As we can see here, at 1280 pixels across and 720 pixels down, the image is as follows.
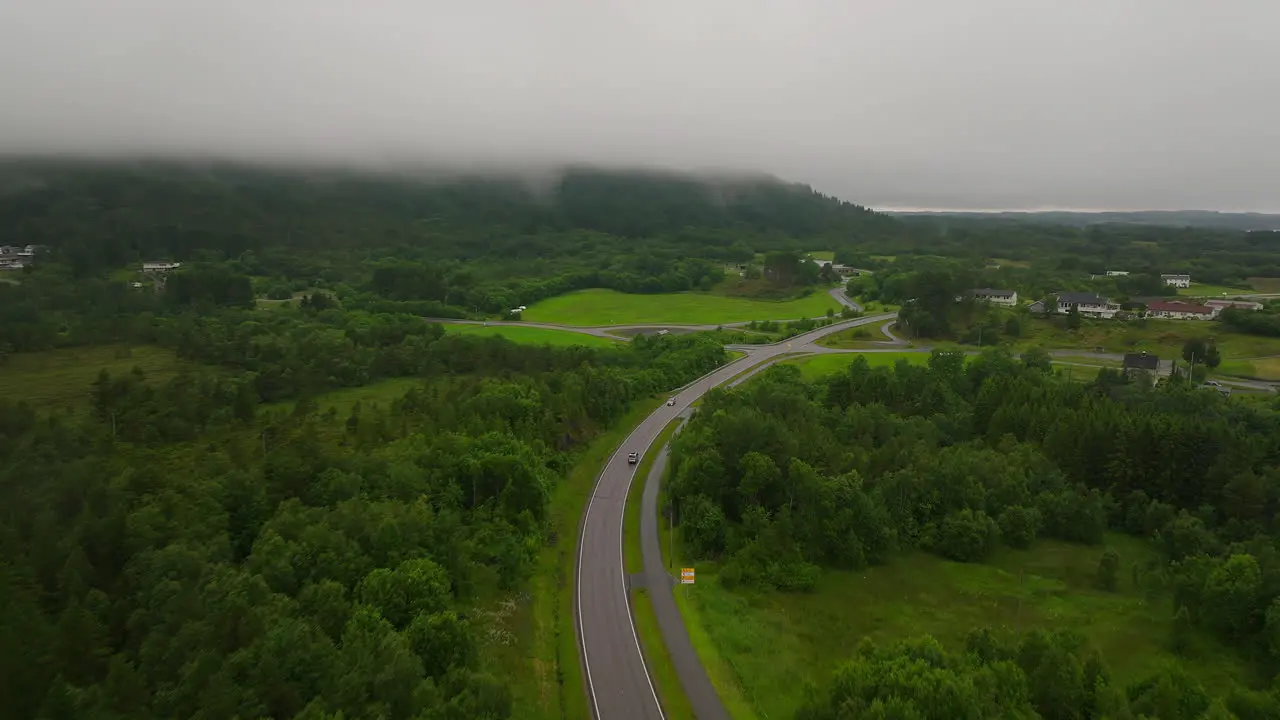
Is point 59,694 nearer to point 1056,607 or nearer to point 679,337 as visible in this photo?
point 1056,607

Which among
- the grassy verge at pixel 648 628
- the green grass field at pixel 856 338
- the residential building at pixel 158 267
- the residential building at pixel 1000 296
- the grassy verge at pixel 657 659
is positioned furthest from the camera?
the residential building at pixel 1000 296

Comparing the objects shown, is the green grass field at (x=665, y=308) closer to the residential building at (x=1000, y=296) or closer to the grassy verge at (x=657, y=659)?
the residential building at (x=1000, y=296)

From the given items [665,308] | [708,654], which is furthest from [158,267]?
[708,654]

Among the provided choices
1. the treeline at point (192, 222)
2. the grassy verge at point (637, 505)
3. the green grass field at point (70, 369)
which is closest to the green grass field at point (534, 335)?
the grassy verge at point (637, 505)

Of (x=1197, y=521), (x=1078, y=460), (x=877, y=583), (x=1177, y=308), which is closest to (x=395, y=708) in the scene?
(x=877, y=583)

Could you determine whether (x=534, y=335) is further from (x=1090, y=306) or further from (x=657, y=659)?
(x=1090, y=306)

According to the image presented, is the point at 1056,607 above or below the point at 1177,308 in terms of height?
below
